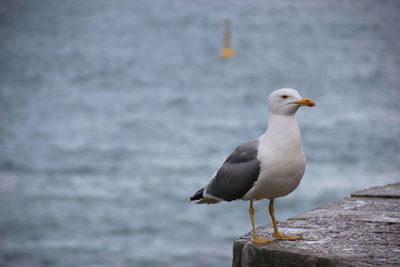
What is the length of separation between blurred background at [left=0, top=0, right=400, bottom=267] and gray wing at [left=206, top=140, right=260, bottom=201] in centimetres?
1025

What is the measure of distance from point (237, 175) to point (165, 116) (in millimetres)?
34712

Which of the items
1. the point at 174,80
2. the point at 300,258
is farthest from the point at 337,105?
the point at 300,258

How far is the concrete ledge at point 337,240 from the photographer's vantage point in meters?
4.01

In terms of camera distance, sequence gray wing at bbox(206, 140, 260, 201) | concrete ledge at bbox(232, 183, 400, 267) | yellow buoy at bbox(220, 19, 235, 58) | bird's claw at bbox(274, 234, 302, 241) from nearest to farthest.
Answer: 1. concrete ledge at bbox(232, 183, 400, 267)
2. gray wing at bbox(206, 140, 260, 201)
3. bird's claw at bbox(274, 234, 302, 241)
4. yellow buoy at bbox(220, 19, 235, 58)

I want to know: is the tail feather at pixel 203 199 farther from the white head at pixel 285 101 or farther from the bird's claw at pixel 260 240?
the white head at pixel 285 101

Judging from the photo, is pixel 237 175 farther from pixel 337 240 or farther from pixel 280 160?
pixel 337 240

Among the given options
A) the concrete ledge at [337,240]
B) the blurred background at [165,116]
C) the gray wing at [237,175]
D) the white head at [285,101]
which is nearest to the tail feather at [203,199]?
the gray wing at [237,175]

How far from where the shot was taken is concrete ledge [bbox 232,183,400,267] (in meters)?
4.01

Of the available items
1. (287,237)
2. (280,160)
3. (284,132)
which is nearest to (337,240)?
(287,237)

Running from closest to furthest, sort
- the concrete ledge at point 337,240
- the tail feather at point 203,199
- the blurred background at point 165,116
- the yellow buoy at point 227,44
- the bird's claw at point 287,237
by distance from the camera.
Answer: the concrete ledge at point 337,240, the bird's claw at point 287,237, the tail feather at point 203,199, the blurred background at point 165,116, the yellow buoy at point 227,44

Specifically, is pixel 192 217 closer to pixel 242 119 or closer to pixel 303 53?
pixel 242 119

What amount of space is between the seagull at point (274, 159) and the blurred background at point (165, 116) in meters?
10.4

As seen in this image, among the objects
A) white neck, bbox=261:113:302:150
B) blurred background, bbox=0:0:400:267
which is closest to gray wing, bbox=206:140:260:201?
white neck, bbox=261:113:302:150

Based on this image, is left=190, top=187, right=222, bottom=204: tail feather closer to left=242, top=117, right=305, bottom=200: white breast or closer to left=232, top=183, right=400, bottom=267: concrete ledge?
left=232, top=183, right=400, bottom=267: concrete ledge
